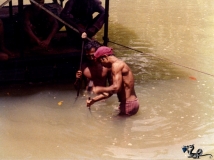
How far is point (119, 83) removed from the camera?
400 centimetres

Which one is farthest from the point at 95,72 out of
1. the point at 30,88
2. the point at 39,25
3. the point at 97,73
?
the point at 39,25

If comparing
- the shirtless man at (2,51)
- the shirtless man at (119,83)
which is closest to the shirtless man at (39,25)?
the shirtless man at (2,51)

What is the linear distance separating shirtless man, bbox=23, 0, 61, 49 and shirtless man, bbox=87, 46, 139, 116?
1.33 metres

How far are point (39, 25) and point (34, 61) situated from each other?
2.01 feet

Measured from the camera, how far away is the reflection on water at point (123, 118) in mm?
3924

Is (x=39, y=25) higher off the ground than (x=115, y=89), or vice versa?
(x=39, y=25)

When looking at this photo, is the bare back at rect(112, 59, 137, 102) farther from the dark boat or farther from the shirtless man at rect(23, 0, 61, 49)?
the shirtless man at rect(23, 0, 61, 49)

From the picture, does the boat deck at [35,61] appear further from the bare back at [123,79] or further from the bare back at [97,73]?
the bare back at [123,79]

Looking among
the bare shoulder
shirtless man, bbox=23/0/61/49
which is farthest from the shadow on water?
the bare shoulder

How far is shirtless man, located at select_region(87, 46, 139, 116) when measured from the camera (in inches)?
158

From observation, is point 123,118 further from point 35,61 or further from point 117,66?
point 35,61

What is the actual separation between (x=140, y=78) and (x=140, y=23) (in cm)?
340

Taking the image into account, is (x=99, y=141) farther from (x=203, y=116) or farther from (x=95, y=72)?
(x=203, y=116)

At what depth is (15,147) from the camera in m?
3.94
